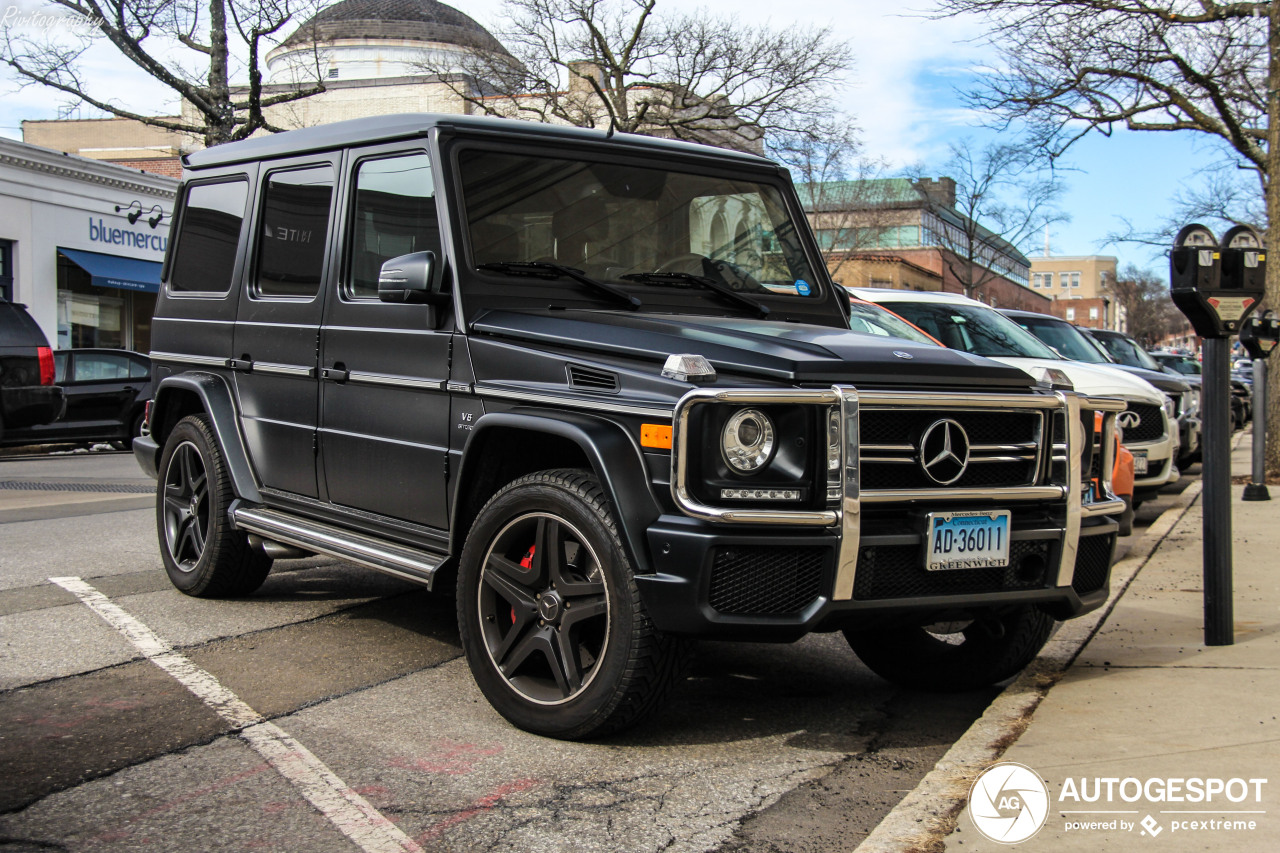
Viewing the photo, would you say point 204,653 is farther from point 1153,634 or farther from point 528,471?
point 1153,634

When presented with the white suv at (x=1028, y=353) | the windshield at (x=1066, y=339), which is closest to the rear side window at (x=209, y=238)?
the white suv at (x=1028, y=353)

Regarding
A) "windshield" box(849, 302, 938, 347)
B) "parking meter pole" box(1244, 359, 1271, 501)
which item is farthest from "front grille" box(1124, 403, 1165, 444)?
"windshield" box(849, 302, 938, 347)

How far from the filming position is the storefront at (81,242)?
82.9ft

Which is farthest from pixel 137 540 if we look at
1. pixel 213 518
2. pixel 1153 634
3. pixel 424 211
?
pixel 1153 634

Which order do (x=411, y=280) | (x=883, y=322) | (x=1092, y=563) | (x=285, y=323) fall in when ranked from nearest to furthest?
(x=1092, y=563)
(x=411, y=280)
(x=285, y=323)
(x=883, y=322)

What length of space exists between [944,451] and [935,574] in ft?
1.30

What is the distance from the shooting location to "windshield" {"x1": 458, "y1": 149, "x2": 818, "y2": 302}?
4918 millimetres

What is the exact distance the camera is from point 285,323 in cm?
574

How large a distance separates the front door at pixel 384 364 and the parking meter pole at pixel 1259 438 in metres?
9.93

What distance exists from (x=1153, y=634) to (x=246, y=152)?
5032mm

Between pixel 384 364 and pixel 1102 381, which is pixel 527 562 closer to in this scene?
pixel 384 364

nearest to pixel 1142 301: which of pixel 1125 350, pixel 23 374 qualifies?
pixel 1125 350

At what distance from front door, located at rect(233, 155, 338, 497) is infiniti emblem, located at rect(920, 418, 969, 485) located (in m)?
2.84

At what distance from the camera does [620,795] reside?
12.1 feet
